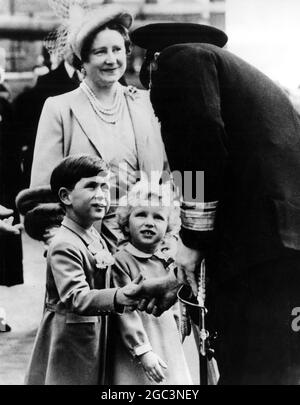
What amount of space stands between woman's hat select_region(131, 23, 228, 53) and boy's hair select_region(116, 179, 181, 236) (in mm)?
636

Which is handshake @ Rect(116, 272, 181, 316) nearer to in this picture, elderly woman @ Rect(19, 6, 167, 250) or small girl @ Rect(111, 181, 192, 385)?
small girl @ Rect(111, 181, 192, 385)

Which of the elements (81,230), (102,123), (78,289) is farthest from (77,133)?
(78,289)

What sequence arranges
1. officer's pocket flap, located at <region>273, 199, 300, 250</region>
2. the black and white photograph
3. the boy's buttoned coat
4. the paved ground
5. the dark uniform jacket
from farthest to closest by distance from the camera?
the paved ground < the boy's buttoned coat < the black and white photograph < officer's pocket flap, located at <region>273, 199, 300, 250</region> < the dark uniform jacket

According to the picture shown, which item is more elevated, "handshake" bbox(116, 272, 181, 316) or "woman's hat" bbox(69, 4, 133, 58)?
"woman's hat" bbox(69, 4, 133, 58)

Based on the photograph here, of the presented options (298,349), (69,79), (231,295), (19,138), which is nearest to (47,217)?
(19,138)

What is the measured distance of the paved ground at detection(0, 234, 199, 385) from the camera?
2.55 meters

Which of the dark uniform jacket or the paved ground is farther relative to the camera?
the paved ground

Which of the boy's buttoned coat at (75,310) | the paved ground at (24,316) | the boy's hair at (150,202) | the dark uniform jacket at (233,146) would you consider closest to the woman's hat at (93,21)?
the dark uniform jacket at (233,146)

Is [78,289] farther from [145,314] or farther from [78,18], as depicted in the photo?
[78,18]

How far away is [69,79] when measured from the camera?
2576 mm

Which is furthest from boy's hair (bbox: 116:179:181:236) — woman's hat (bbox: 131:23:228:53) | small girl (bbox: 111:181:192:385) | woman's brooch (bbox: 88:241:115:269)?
woman's hat (bbox: 131:23:228:53)

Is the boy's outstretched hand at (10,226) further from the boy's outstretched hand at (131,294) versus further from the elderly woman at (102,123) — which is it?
the boy's outstretched hand at (131,294)

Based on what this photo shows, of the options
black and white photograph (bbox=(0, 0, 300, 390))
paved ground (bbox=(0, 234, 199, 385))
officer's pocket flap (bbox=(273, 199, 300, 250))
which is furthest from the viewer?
paved ground (bbox=(0, 234, 199, 385))

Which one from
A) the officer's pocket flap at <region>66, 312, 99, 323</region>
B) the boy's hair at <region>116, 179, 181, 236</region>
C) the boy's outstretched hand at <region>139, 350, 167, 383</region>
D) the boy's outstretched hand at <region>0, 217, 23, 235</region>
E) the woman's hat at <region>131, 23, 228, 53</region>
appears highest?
the woman's hat at <region>131, 23, 228, 53</region>
